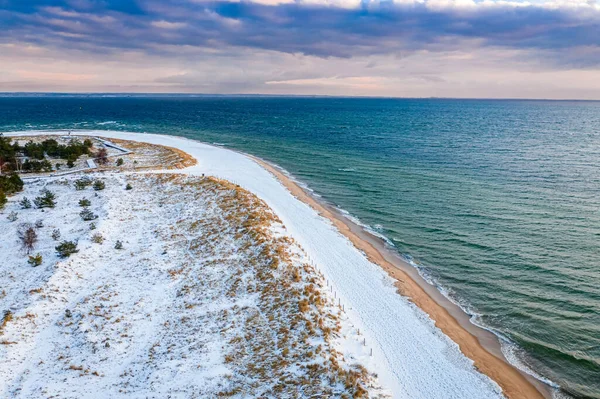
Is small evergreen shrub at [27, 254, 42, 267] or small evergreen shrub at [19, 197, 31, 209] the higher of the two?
small evergreen shrub at [19, 197, 31, 209]

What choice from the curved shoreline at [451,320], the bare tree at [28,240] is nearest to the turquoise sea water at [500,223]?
the curved shoreline at [451,320]

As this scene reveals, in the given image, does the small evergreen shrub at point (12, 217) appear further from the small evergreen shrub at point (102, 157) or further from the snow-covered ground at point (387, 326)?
the snow-covered ground at point (387, 326)

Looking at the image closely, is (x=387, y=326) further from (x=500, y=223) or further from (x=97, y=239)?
(x=97, y=239)

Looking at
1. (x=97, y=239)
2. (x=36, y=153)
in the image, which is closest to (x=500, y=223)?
(x=97, y=239)

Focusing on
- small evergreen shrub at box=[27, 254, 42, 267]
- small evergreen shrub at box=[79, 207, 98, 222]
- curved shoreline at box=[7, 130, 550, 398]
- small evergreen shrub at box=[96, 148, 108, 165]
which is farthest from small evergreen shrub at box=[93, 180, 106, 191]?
curved shoreline at box=[7, 130, 550, 398]

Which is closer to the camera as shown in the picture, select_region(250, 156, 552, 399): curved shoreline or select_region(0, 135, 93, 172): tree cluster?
select_region(250, 156, 552, 399): curved shoreline

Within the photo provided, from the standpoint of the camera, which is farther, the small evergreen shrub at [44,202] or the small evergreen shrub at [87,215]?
the small evergreen shrub at [44,202]

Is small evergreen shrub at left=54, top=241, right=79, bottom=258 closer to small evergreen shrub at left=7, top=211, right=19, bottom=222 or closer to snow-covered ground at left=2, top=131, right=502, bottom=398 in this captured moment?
small evergreen shrub at left=7, top=211, right=19, bottom=222
